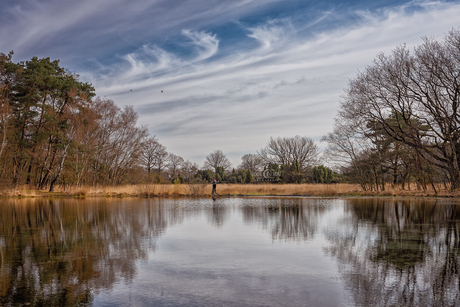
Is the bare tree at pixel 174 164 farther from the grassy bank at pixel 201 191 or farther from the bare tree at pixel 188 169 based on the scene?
the grassy bank at pixel 201 191

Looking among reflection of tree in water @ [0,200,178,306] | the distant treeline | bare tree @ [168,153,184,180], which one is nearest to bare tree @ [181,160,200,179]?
bare tree @ [168,153,184,180]

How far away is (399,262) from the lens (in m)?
6.58

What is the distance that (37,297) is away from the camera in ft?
15.5

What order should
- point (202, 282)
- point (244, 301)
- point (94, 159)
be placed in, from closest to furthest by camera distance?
point (244, 301) → point (202, 282) → point (94, 159)

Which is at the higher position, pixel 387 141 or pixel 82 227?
pixel 387 141

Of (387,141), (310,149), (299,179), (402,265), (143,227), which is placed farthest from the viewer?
(310,149)

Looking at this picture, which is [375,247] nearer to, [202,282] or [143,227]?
[202,282]

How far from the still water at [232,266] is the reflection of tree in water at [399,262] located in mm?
18

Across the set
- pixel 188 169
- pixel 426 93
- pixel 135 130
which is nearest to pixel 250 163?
pixel 188 169

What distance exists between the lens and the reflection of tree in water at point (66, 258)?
16.2 ft

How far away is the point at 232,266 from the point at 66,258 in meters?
3.33

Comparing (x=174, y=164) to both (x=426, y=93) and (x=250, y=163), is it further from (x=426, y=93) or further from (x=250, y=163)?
(x=426, y=93)

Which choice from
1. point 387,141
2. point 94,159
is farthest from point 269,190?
point 94,159

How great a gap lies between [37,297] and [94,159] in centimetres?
4031
